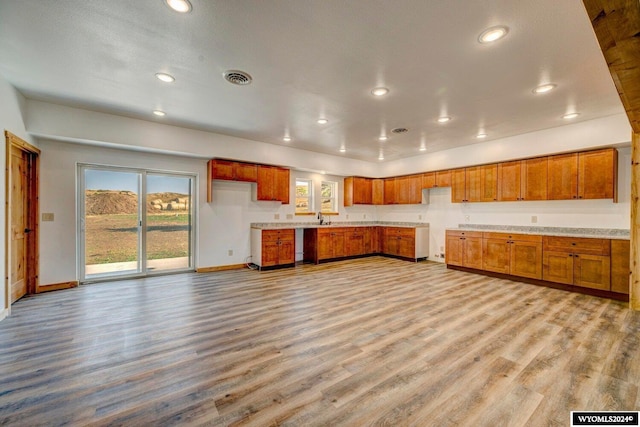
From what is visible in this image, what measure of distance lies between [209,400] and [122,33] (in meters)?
2.96

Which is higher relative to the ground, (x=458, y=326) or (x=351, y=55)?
(x=351, y=55)

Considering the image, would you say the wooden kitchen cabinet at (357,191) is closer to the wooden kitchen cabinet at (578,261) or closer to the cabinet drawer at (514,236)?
the cabinet drawer at (514,236)

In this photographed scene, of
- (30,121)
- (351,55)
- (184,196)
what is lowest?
(184,196)

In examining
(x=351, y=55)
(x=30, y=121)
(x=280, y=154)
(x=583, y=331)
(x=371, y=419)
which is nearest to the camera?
(x=371, y=419)

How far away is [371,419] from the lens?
5.40 ft

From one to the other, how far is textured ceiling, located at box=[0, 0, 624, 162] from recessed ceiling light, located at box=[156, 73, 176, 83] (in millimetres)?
62

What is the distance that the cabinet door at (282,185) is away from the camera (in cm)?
627

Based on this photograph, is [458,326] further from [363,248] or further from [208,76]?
[363,248]

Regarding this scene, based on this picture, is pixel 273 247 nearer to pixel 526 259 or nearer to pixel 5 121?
pixel 5 121

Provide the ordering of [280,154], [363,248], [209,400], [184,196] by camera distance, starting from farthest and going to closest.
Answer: [363,248]
[280,154]
[184,196]
[209,400]

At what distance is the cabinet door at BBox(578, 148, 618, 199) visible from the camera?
4226 millimetres

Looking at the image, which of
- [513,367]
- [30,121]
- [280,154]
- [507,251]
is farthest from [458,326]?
[30,121]

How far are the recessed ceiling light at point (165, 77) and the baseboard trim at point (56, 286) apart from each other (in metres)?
3.69

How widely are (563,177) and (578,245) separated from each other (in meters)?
1.19
